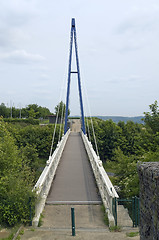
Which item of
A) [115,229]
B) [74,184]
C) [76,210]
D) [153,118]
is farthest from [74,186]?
[153,118]

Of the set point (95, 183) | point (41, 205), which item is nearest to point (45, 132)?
point (95, 183)

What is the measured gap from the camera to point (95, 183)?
11.4m

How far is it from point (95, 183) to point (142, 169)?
7.29m

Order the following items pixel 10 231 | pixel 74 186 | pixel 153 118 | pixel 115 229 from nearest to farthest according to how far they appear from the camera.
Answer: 1. pixel 10 231
2. pixel 115 229
3. pixel 74 186
4. pixel 153 118

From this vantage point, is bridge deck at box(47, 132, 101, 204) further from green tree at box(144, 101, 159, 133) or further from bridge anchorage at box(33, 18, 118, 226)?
green tree at box(144, 101, 159, 133)

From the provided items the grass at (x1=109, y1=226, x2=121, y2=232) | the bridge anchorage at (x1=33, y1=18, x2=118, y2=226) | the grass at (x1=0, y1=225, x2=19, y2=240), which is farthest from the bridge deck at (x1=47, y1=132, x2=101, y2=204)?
the grass at (x1=0, y1=225, x2=19, y2=240)

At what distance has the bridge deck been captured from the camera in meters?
9.44

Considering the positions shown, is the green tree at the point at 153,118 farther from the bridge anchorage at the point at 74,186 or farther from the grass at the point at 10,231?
the grass at the point at 10,231

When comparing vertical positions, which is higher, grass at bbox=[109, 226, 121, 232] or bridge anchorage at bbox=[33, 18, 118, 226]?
bridge anchorage at bbox=[33, 18, 118, 226]

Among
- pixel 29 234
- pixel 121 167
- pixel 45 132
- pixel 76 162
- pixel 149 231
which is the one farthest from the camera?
pixel 45 132

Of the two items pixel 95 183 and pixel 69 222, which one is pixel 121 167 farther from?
pixel 69 222

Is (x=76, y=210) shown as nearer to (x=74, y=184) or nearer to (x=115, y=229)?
(x=115, y=229)

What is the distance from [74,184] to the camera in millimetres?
11211

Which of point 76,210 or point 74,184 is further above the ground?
point 74,184
